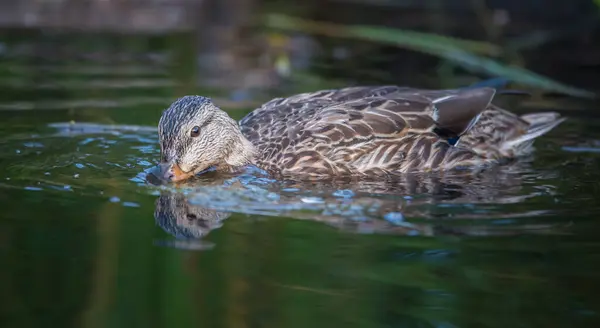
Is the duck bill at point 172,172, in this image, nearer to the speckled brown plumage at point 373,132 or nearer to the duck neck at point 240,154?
the duck neck at point 240,154

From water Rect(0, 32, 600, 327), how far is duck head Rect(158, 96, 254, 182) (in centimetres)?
21

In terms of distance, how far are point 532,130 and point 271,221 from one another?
3.42 meters

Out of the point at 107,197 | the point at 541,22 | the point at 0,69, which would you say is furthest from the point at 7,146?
the point at 541,22

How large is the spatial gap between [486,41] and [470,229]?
293 inches

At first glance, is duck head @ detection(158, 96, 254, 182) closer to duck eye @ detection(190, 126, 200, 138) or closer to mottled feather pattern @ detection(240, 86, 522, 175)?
duck eye @ detection(190, 126, 200, 138)

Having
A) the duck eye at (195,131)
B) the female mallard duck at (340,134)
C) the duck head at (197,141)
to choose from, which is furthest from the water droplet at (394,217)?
the duck eye at (195,131)

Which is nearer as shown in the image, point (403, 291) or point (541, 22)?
point (403, 291)

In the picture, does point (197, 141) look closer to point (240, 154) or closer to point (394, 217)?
point (240, 154)

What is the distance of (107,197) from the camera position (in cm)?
750

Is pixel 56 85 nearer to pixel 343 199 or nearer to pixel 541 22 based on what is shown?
pixel 343 199

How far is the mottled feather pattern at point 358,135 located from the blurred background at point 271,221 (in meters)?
0.74

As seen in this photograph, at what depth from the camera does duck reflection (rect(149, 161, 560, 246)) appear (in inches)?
273

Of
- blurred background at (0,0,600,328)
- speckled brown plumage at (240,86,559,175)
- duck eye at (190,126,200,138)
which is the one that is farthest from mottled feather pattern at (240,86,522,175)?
blurred background at (0,0,600,328)

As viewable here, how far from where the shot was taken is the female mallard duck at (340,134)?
334 inches
